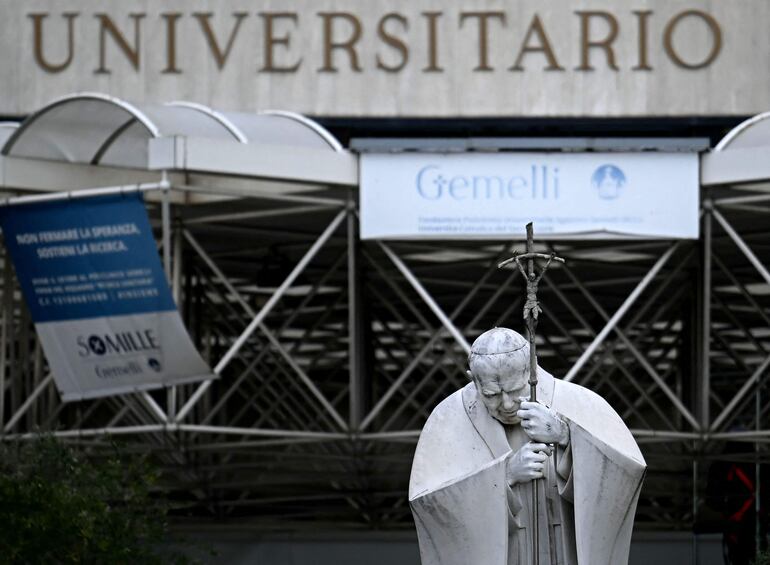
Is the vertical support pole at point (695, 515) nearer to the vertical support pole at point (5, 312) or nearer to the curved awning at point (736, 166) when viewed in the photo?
the curved awning at point (736, 166)

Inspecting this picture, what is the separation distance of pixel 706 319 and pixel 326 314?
6300mm

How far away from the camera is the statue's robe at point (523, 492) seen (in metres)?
12.8

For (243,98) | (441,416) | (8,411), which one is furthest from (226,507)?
(441,416)

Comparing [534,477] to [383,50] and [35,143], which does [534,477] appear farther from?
[383,50]

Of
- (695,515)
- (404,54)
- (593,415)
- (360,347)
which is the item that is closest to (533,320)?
(593,415)

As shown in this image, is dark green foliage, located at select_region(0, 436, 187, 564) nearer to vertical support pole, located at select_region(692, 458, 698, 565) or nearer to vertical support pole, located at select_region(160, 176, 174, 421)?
vertical support pole, located at select_region(160, 176, 174, 421)

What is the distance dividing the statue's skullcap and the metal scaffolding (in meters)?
16.7

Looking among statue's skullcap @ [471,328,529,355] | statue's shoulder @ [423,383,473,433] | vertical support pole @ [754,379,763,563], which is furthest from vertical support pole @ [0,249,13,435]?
Result: statue's skullcap @ [471,328,529,355]

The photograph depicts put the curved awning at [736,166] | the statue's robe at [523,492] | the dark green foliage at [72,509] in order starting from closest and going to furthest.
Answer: the statue's robe at [523,492] < the dark green foliage at [72,509] < the curved awning at [736,166]

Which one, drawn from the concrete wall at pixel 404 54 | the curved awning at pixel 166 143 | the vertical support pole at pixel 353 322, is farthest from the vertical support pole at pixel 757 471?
the curved awning at pixel 166 143

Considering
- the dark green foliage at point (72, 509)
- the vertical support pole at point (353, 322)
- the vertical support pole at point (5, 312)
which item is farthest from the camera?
the vertical support pole at point (5, 312)

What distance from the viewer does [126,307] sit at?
31.0 metres

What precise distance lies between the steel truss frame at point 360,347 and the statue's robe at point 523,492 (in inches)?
624

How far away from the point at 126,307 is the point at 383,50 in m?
10.1
